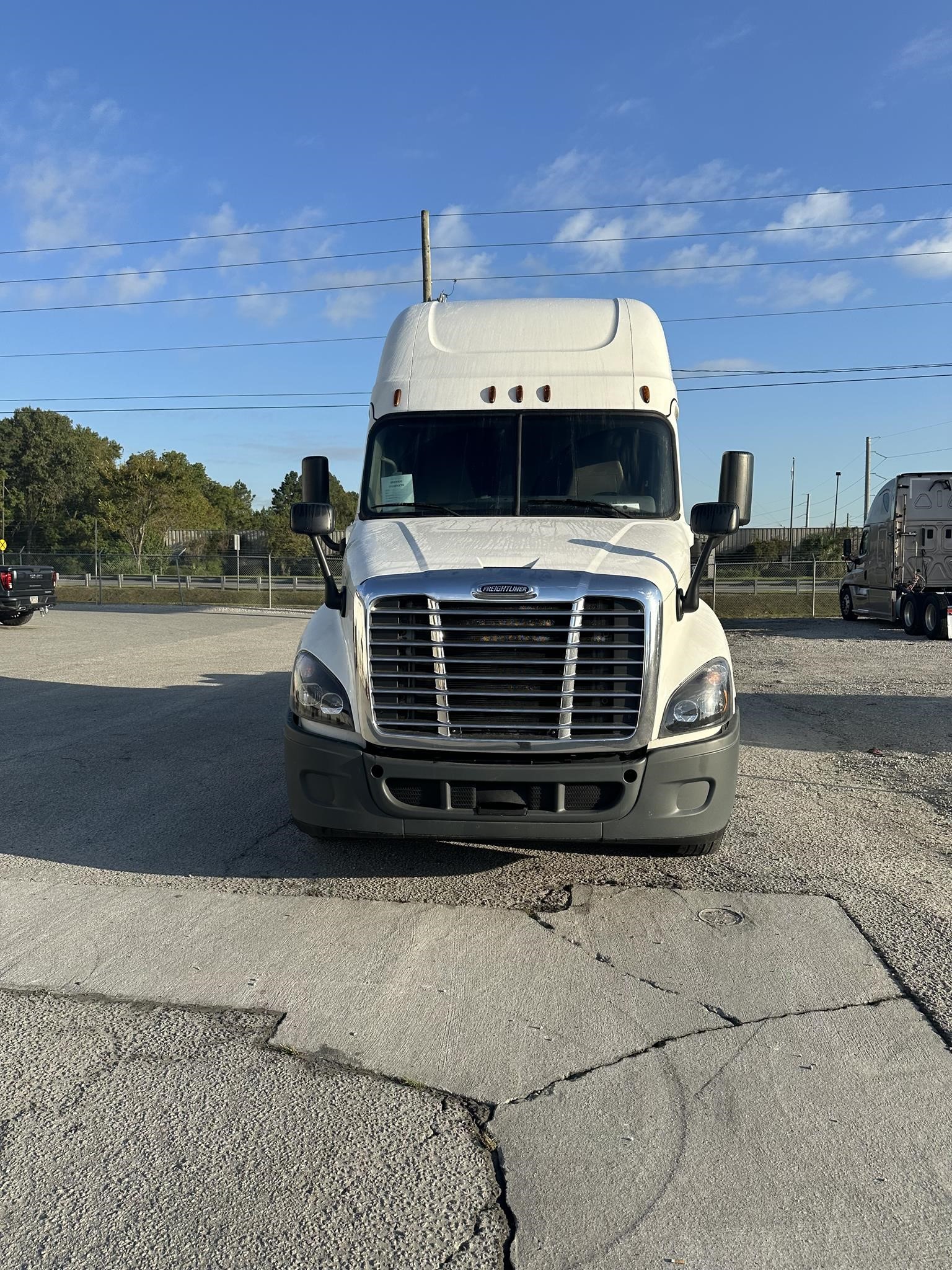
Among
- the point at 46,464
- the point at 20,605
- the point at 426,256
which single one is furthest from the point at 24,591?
the point at 46,464

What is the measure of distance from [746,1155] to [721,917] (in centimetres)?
179

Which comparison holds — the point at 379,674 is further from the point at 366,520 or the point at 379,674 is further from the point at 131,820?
the point at 131,820

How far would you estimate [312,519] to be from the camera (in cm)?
561

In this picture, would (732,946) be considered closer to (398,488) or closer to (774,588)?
(398,488)

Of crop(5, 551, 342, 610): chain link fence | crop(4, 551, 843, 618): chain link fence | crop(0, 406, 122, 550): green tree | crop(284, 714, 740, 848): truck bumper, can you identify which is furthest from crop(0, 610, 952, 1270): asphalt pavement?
crop(0, 406, 122, 550): green tree

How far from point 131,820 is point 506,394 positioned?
11.7 feet

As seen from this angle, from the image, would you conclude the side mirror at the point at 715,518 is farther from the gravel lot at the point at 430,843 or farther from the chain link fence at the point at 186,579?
the chain link fence at the point at 186,579

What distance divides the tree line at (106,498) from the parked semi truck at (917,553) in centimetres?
2833

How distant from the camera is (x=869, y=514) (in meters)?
23.3

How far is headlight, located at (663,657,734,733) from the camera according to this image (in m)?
4.29

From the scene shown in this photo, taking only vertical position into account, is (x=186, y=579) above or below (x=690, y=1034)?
below

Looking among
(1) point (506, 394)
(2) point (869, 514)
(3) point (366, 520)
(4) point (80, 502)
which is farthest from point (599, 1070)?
(4) point (80, 502)

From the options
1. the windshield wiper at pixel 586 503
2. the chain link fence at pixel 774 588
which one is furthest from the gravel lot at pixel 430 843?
the chain link fence at pixel 774 588

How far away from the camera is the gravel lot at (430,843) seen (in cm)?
481
